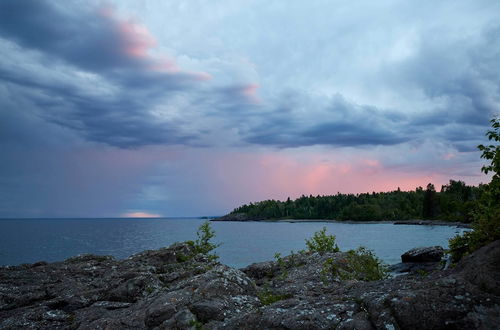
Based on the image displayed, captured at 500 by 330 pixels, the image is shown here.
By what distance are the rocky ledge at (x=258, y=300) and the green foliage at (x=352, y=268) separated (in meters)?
0.19

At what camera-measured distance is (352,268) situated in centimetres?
1645

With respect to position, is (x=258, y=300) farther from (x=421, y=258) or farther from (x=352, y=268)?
(x=421, y=258)

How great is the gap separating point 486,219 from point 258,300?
7437 mm

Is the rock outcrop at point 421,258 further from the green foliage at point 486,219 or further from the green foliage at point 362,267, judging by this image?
the green foliage at point 486,219

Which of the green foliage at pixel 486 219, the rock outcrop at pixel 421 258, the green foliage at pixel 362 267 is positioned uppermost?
the green foliage at pixel 486 219

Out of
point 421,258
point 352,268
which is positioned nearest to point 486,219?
point 352,268

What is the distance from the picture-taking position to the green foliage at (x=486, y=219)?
1013 cm

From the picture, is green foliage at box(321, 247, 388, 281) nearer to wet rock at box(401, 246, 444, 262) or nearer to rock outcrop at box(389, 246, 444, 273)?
rock outcrop at box(389, 246, 444, 273)

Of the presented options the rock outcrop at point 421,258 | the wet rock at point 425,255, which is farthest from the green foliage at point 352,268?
the wet rock at point 425,255

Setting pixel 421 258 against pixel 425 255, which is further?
pixel 425 255

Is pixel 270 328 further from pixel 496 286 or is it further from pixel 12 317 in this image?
pixel 12 317

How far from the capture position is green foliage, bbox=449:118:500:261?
1013 cm

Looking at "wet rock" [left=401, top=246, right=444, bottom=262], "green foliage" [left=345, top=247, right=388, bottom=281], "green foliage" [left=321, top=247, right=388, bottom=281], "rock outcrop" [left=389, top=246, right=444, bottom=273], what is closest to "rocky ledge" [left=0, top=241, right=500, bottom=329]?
"green foliage" [left=321, top=247, right=388, bottom=281]

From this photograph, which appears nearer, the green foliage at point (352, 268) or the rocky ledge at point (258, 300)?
the rocky ledge at point (258, 300)
